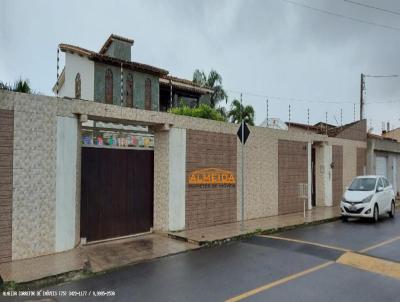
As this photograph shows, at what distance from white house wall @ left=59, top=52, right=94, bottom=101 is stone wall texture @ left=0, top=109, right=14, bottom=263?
11.3 metres

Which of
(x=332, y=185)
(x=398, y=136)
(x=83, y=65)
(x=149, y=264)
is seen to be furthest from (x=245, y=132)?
(x=398, y=136)

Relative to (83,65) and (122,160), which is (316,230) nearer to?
(122,160)

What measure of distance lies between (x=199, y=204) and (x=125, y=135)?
3202 mm

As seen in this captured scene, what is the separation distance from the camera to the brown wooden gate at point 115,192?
29.7ft

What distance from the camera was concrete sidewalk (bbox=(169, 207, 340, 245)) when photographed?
9477mm

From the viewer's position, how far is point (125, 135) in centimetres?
996

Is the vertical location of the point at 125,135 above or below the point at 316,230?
above

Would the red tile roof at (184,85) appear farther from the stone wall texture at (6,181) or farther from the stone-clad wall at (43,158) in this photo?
the stone wall texture at (6,181)

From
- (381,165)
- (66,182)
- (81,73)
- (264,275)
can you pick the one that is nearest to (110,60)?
(81,73)

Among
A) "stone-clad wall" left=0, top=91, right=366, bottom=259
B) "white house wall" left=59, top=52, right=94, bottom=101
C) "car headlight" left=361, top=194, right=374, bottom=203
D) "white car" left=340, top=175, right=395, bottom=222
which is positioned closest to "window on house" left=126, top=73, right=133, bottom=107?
"white house wall" left=59, top=52, right=94, bottom=101

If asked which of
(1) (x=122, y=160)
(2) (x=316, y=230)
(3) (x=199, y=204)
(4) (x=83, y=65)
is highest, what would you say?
(4) (x=83, y=65)

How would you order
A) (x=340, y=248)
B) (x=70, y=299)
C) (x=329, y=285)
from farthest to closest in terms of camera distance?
(x=340, y=248), (x=329, y=285), (x=70, y=299)

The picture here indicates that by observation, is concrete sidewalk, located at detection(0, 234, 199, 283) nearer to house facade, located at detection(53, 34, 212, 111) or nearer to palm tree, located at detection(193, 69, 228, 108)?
house facade, located at detection(53, 34, 212, 111)

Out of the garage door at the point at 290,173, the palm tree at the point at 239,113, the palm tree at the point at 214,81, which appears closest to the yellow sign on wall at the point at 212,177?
the garage door at the point at 290,173
